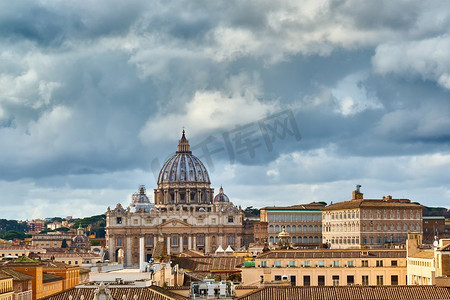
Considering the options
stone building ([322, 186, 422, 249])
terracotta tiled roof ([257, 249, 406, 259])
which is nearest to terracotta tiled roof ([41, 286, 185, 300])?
terracotta tiled roof ([257, 249, 406, 259])

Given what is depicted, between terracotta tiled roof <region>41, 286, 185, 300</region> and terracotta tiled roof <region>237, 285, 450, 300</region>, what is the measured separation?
13.5 feet

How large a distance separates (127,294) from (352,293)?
11681 mm

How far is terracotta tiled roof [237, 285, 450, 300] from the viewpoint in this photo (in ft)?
190

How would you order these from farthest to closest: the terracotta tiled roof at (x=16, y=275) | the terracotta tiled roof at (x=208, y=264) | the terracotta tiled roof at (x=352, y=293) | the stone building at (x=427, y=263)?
the terracotta tiled roof at (x=208, y=264) < the stone building at (x=427, y=263) < the terracotta tiled roof at (x=16, y=275) < the terracotta tiled roof at (x=352, y=293)

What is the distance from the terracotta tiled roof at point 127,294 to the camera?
57188 mm

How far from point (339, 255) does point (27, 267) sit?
23294 millimetres

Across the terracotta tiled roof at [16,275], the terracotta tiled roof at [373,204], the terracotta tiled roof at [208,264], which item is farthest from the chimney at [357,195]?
the terracotta tiled roof at [16,275]

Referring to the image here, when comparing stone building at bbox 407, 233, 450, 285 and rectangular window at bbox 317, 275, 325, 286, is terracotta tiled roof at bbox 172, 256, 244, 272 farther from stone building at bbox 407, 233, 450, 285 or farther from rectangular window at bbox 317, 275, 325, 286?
stone building at bbox 407, 233, 450, 285

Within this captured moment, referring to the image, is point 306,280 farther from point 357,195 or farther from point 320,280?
point 357,195

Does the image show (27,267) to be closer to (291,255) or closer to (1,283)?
(1,283)

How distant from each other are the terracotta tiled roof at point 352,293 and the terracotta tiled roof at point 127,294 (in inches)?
161

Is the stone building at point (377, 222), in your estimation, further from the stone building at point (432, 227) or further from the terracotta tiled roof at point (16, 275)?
the terracotta tiled roof at point (16, 275)

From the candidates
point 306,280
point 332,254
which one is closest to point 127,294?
point 306,280

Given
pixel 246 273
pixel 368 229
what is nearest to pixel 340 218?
pixel 368 229
